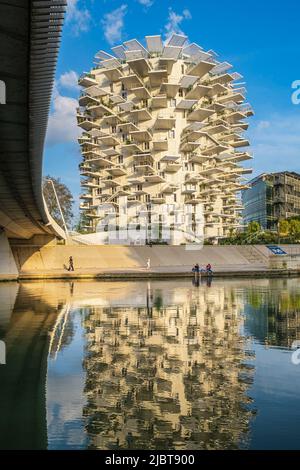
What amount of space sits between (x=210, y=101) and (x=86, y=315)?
69.4 m

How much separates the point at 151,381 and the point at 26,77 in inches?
237

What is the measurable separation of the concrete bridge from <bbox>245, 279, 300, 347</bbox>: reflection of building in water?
796cm

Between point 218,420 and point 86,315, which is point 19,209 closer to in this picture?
point 86,315

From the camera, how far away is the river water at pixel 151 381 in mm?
6410

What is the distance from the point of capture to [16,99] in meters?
10.4

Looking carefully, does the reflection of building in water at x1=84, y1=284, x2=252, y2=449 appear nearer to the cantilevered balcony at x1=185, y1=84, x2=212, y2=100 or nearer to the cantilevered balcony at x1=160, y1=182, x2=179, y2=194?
the cantilevered balcony at x1=160, y1=182, x2=179, y2=194

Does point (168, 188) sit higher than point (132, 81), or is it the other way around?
point (132, 81)

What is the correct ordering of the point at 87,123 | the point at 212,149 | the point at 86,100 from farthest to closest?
the point at 86,100, the point at 87,123, the point at 212,149

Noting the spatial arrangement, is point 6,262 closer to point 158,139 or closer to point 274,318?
point 274,318

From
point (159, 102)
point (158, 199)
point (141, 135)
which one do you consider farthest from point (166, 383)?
point (159, 102)

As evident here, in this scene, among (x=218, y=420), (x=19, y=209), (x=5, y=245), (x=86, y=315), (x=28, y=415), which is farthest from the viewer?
(x=5, y=245)

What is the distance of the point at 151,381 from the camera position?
8.83m

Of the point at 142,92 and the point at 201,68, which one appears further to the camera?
the point at 201,68
